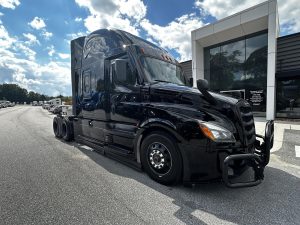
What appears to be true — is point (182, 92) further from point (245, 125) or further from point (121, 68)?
point (121, 68)

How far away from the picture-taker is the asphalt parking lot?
8.87ft

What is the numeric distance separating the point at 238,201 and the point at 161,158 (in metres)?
1.35

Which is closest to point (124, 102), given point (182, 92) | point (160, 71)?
point (160, 71)

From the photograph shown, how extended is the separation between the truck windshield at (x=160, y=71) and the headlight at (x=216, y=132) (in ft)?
5.04

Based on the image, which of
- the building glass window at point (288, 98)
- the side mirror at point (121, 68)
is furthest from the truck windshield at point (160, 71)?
the building glass window at point (288, 98)

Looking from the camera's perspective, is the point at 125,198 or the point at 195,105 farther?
the point at 195,105

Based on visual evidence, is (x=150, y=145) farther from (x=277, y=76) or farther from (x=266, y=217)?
(x=277, y=76)

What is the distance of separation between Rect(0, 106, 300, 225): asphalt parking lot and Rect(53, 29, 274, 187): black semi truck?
1.05ft

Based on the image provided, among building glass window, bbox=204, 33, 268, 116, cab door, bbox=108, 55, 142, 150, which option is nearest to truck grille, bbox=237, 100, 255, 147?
cab door, bbox=108, 55, 142, 150

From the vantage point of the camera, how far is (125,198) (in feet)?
10.6

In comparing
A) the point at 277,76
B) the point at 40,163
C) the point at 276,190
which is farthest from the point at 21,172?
the point at 277,76

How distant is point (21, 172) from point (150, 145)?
2858 mm

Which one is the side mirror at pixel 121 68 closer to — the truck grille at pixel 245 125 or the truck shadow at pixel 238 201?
the truck shadow at pixel 238 201

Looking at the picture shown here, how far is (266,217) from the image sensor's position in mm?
2727
